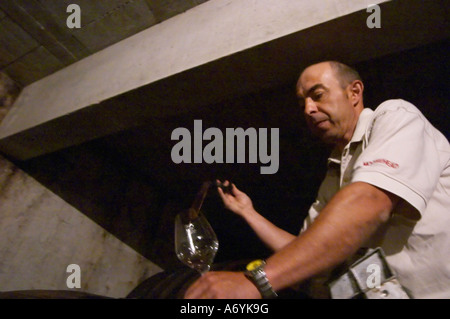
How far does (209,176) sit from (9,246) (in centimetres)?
215

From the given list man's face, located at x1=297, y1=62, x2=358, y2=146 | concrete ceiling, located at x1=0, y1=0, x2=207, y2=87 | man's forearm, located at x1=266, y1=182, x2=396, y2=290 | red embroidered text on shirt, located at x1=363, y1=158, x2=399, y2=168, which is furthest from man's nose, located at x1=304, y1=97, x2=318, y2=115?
concrete ceiling, located at x1=0, y1=0, x2=207, y2=87

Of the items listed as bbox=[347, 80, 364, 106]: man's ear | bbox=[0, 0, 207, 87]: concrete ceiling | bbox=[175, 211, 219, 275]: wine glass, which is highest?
bbox=[0, 0, 207, 87]: concrete ceiling

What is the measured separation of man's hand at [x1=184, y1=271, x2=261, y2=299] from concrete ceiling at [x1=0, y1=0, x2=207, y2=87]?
1.83m

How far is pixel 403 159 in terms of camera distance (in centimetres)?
79

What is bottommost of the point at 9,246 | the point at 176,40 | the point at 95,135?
the point at 9,246

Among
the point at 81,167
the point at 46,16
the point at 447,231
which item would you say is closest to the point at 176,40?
the point at 46,16

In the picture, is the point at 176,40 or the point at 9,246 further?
the point at 9,246

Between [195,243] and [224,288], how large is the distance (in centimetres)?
66

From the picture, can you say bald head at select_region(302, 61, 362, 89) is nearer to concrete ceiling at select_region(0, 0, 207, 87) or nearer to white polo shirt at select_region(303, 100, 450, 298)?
white polo shirt at select_region(303, 100, 450, 298)

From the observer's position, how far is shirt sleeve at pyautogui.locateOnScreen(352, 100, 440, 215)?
0.75 meters

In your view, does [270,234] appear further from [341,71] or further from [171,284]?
[341,71]

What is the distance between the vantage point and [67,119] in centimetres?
198
